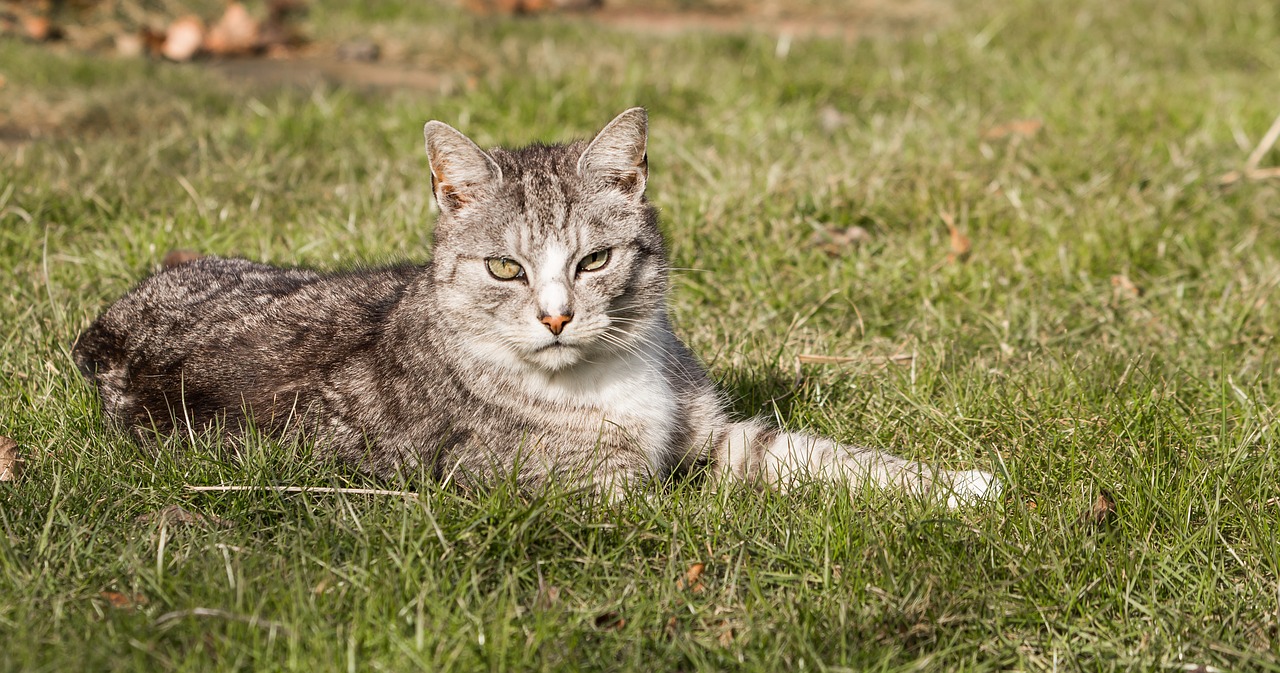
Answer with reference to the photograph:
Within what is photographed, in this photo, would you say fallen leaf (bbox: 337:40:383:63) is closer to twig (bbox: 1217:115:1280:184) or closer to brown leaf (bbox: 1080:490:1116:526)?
twig (bbox: 1217:115:1280:184)

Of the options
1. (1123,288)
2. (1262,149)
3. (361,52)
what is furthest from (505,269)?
(361,52)

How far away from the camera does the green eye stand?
10.3 ft

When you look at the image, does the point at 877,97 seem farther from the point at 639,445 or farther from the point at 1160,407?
the point at 639,445

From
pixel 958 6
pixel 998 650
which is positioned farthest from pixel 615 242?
pixel 958 6

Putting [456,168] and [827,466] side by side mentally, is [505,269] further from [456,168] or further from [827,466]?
[827,466]

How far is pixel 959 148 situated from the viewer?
555 centimetres

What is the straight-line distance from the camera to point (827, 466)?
3.23 m

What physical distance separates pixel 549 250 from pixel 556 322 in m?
0.24

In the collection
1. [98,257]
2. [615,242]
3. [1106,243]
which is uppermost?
[615,242]

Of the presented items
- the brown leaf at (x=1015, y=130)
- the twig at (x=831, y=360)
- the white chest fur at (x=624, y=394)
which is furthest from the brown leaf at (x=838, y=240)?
the white chest fur at (x=624, y=394)

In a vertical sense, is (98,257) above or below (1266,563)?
above

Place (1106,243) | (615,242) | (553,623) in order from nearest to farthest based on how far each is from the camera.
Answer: (553,623) → (615,242) → (1106,243)

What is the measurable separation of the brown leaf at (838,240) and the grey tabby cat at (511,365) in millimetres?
1490

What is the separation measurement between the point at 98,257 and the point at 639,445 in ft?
8.59
